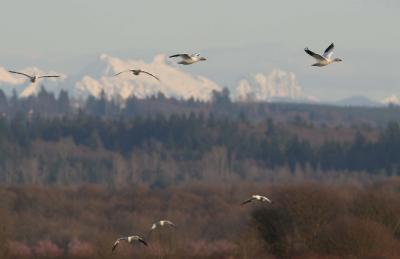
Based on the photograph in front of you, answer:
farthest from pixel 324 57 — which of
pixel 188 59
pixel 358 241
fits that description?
pixel 358 241

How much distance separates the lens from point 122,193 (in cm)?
16612

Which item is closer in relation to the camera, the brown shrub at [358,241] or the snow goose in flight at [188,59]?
the snow goose in flight at [188,59]

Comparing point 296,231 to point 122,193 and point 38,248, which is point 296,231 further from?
point 122,193

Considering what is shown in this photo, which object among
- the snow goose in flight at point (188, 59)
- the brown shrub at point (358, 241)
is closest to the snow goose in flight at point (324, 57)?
the snow goose in flight at point (188, 59)

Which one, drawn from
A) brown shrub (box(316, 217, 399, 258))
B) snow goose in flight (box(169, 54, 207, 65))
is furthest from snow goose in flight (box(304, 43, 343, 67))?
brown shrub (box(316, 217, 399, 258))

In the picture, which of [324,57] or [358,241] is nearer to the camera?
[324,57]

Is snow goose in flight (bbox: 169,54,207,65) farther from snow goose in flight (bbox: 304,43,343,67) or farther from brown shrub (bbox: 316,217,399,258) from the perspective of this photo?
brown shrub (bbox: 316,217,399,258)

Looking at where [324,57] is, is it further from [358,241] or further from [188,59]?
[358,241]

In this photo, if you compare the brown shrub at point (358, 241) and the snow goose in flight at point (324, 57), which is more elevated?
the snow goose in flight at point (324, 57)

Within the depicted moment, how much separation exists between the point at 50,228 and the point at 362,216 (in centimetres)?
5190

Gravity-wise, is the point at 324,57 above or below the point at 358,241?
above

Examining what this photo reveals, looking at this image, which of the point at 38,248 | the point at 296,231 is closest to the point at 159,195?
the point at 38,248

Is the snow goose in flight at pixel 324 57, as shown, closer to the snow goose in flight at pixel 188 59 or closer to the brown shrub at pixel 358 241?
the snow goose in flight at pixel 188 59

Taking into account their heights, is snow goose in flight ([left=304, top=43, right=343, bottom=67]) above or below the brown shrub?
above
